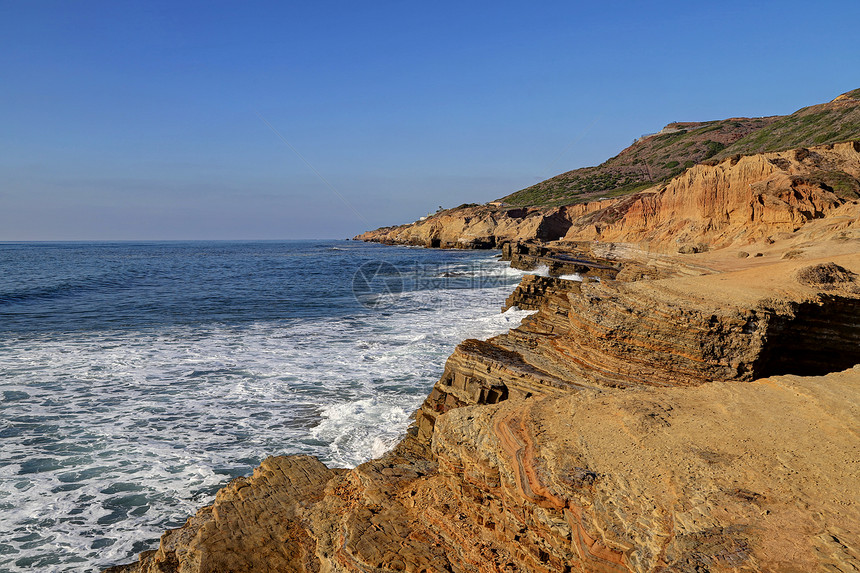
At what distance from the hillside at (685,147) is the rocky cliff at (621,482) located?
52021 mm

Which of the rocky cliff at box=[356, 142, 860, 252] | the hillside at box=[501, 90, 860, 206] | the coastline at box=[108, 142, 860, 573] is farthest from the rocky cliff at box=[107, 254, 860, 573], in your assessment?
the hillside at box=[501, 90, 860, 206]

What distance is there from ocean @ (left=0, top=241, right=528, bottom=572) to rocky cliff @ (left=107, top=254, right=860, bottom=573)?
209cm

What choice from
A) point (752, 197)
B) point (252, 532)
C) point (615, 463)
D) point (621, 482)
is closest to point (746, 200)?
point (752, 197)

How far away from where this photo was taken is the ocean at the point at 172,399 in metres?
7.31

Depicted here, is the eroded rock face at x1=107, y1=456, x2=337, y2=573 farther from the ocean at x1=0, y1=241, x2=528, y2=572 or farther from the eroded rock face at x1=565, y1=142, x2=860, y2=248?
the eroded rock face at x1=565, y1=142, x2=860, y2=248

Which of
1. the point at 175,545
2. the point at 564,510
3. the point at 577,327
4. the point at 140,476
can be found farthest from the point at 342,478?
the point at 577,327

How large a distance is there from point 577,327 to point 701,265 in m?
15.6

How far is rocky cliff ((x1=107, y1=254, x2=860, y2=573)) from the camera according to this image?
3.39m

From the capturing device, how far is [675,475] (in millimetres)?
3928

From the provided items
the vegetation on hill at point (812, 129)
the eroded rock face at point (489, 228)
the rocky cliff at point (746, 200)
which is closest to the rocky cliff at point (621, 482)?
the rocky cliff at point (746, 200)

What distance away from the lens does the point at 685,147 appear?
3775 inches

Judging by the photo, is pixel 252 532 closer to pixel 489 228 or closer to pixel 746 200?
pixel 746 200

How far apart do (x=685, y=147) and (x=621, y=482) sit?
110429 millimetres

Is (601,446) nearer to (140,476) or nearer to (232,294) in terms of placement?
(140,476)
